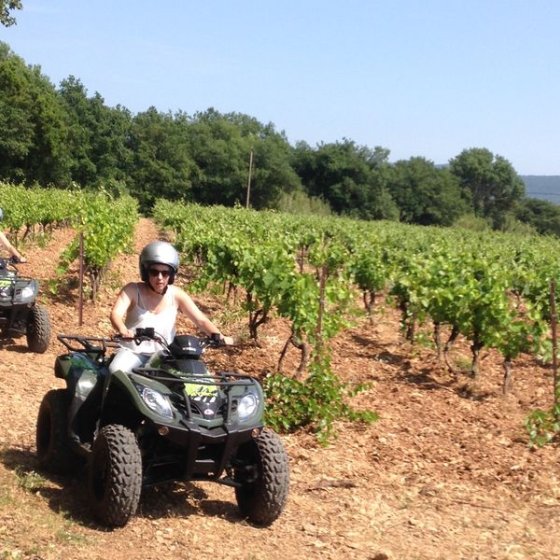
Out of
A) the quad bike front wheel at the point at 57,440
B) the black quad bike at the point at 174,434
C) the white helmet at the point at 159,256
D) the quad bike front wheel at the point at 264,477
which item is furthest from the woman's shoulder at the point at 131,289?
the quad bike front wheel at the point at 264,477

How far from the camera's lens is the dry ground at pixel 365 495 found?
432cm

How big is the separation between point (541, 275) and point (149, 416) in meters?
9.31

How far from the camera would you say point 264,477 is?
4492mm

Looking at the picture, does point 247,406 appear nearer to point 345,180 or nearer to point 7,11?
point 7,11

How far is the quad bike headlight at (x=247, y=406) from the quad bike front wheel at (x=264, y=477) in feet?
0.70

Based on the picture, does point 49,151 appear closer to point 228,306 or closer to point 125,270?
point 125,270

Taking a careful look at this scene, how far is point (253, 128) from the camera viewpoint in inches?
4141

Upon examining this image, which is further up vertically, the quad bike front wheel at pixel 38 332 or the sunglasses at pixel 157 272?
the sunglasses at pixel 157 272

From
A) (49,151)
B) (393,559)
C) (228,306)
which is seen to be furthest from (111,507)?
(49,151)

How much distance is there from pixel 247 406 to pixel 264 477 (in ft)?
1.32

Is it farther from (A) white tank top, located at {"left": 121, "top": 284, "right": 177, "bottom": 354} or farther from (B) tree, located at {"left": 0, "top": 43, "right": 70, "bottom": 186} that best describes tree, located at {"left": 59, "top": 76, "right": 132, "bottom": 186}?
(A) white tank top, located at {"left": 121, "top": 284, "right": 177, "bottom": 354}

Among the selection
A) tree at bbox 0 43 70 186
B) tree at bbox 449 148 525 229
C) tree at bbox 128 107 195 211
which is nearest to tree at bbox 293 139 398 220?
tree at bbox 128 107 195 211

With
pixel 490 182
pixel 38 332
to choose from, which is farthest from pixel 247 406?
pixel 490 182

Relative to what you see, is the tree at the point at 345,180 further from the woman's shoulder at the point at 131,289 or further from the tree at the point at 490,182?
the woman's shoulder at the point at 131,289
